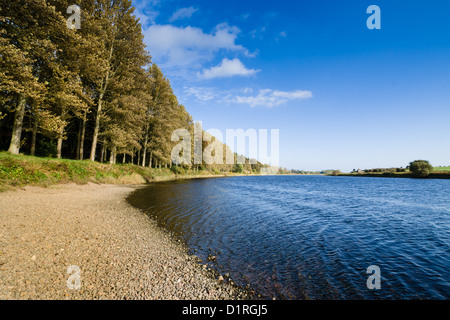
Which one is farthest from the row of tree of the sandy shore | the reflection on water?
the reflection on water

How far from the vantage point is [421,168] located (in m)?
82.3

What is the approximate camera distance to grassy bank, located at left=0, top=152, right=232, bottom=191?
1186 cm

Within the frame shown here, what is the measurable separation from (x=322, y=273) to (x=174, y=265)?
5096 millimetres

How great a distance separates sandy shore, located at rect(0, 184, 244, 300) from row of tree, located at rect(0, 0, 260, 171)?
10817 millimetres

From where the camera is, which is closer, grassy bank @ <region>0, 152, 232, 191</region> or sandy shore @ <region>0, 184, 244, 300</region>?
sandy shore @ <region>0, 184, 244, 300</region>

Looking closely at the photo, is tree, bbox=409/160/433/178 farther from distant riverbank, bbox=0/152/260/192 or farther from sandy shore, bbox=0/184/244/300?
sandy shore, bbox=0/184/244/300

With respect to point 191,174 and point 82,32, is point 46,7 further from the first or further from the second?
point 191,174

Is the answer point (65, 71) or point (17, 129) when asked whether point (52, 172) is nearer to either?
point (17, 129)

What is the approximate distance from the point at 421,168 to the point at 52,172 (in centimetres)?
12280

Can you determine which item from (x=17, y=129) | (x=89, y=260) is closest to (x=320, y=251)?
(x=89, y=260)

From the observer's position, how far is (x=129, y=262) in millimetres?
5793

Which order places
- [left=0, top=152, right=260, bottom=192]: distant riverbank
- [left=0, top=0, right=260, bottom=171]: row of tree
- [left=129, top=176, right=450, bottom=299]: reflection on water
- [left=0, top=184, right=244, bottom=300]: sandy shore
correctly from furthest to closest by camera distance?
[left=0, top=0, right=260, bottom=171]: row of tree → [left=0, top=152, right=260, bottom=192]: distant riverbank → [left=129, top=176, right=450, bottom=299]: reflection on water → [left=0, top=184, right=244, bottom=300]: sandy shore

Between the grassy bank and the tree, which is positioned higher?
the tree
